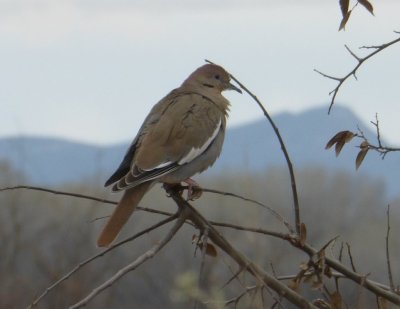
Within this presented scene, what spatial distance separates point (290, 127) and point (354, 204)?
10.3 ft

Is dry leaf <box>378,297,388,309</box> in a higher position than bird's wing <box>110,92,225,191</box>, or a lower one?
higher

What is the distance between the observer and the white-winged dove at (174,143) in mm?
4086

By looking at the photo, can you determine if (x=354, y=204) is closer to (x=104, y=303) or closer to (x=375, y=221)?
(x=375, y=221)

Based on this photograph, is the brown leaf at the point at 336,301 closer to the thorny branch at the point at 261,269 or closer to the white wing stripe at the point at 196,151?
the thorny branch at the point at 261,269

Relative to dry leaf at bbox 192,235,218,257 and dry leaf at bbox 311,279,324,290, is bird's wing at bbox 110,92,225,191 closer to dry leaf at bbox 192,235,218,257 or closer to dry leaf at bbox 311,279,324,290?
dry leaf at bbox 192,235,218,257

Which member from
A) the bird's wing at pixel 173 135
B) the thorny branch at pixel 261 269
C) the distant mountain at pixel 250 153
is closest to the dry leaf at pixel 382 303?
the thorny branch at pixel 261 269

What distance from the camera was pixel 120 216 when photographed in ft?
11.9

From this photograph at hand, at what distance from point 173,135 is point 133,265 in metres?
1.98

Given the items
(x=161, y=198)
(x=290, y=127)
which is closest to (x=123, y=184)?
(x=161, y=198)

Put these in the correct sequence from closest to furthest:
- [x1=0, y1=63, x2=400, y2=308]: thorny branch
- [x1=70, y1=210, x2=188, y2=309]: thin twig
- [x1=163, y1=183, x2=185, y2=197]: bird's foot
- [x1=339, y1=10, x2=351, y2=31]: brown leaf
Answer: [x1=70, y1=210, x2=188, y2=309]: thin twig
[x1=339, y1=10, x2=351, y2=31]: brown leaf
[x1=0, y1=63, x2=400, y2=308]: thorny branch
[x1=163, y1=183, x2=185, y2=197]: bird's foot

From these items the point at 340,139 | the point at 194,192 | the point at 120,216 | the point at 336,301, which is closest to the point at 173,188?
the point at 194,192

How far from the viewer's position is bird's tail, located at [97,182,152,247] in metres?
3.54


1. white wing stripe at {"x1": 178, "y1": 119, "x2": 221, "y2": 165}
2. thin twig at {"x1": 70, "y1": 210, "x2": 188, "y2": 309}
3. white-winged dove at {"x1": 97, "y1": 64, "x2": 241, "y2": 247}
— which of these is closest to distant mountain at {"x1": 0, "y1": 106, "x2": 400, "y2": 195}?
white-winged dove at {"x1": 97, "y1": 64, "x2": 241, "y2": 247}

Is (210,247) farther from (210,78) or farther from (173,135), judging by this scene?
(210,78)
